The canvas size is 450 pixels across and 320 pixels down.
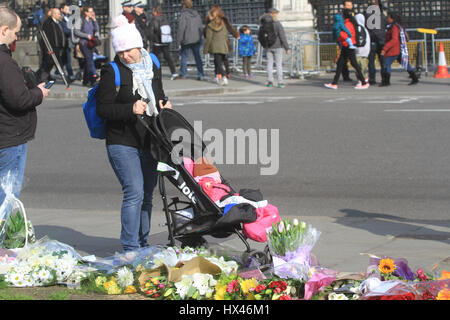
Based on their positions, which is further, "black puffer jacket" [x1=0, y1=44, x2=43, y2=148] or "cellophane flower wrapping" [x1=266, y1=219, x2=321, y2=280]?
"black puffer jacket" [x1=0, y1=44, x2=43, y2=148]

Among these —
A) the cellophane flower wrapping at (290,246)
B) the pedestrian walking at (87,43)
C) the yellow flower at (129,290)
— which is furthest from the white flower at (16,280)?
the pedestrian walking at (87,43)

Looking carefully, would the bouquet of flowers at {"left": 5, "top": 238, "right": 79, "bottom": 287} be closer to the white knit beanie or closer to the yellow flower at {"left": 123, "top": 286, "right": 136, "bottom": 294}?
the yellow flower at {"left": 123, "top": 286, "right": 136, "bottom": 294}

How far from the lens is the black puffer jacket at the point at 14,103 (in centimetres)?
620

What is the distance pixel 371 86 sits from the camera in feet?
64.4

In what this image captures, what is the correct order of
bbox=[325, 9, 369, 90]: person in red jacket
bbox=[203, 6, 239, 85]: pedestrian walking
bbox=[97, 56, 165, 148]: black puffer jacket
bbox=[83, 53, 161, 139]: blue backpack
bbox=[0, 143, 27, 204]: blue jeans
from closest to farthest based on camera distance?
bbox=[97, 56, 165, 148]: black puffer jacket < bbox=[83, 53, 161, 139]: blue backpack < bbox=[0, 143, 27, 204]: blue jeans < bbox=[325, 9, 369, 90]: person in red jacket < bbox=[203, 6, 239, 85]: pedestrian walking

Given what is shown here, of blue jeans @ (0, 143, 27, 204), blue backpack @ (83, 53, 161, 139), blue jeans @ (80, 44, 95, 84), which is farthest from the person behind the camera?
blue jeans @ (80, 44, 95, 84)

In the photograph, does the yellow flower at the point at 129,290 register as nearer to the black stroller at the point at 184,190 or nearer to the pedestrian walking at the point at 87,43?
the black stroller at the point at 184,190

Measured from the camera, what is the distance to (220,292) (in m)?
5.05

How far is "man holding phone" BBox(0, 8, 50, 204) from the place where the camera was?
6203 millimetres

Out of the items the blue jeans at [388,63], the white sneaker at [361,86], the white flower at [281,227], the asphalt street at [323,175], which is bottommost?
the asphalt street at [323,175]

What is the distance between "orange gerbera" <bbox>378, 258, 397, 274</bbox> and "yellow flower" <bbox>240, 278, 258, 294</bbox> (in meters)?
0.75

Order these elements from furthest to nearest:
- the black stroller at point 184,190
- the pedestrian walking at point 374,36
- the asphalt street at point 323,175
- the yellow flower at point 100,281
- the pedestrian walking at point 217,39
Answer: the pedestrian walking at point 217,39 < the pedestrian walking at point 374,36 < the asphalt street at point 323,175 < the black stroller at point 184,190 < the yellow flower at point 100,281

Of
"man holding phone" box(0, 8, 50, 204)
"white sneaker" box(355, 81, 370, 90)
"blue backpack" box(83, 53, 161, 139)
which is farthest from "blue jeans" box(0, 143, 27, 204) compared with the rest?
"white sneaker" box(355, 81, 370, 90)

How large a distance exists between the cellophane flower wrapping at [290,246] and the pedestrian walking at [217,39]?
14996mm
